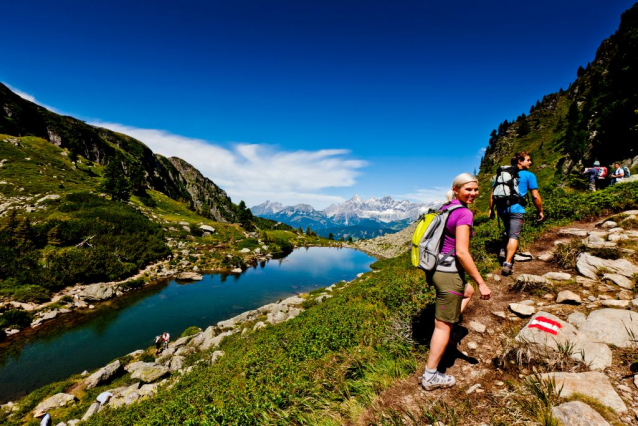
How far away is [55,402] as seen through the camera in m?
13.0

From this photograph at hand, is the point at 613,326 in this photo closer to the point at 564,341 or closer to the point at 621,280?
the point at 564,341

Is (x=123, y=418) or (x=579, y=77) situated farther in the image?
(x=579, y=77)

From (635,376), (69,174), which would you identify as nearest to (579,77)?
(635,376)

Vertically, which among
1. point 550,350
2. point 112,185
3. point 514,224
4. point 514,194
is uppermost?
point 112,185

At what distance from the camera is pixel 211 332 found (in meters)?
19.5

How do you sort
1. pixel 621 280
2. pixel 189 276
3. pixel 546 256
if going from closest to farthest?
pixel 621 280, pixel 546 256, pixel 189 276

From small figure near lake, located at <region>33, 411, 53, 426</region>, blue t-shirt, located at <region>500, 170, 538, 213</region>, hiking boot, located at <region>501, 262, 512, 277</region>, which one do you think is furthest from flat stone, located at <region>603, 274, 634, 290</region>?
small figure near lake, located at <region>33, 411, 53, 426</region>

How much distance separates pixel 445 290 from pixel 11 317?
3630 cm

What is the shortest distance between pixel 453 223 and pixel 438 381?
2749 mm

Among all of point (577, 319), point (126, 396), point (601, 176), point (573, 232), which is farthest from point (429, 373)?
point (601, 176)

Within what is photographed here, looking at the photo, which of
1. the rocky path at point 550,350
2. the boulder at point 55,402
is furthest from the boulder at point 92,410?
the rocky path at point 550,350

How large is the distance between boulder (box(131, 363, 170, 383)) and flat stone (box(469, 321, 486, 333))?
57.3ft

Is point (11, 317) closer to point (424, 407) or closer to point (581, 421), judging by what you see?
point (424, 407)

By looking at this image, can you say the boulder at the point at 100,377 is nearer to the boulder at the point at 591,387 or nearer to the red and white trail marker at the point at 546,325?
the boulder at the point at 591,387
